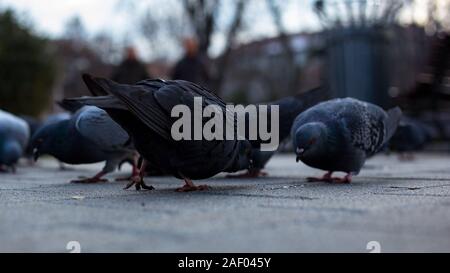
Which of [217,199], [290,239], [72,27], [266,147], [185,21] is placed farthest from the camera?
[72,27]

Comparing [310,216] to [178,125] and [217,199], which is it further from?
[178,125]

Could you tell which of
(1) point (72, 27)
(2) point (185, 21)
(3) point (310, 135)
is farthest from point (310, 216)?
(1) point (72, 27)

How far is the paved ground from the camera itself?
2.39m

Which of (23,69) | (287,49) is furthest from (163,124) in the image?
(287,49)

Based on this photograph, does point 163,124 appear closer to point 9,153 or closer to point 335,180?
point 335,180

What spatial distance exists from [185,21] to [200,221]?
82.6 feet

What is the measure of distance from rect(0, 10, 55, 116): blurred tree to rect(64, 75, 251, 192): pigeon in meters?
14.4

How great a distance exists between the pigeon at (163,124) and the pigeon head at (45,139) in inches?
76.1

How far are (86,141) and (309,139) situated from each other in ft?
6.95

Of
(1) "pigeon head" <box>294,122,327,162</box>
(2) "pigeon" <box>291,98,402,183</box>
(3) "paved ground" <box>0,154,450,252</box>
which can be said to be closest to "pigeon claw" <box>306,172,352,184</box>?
(2) "pigeon" <box>291,98,402,183</box>

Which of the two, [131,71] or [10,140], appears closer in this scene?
[10,140]

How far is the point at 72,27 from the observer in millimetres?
41406

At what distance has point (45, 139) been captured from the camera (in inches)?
244

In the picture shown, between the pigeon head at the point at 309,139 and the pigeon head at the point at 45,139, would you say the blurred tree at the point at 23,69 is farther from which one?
the pigeon head at the point at 309,139
